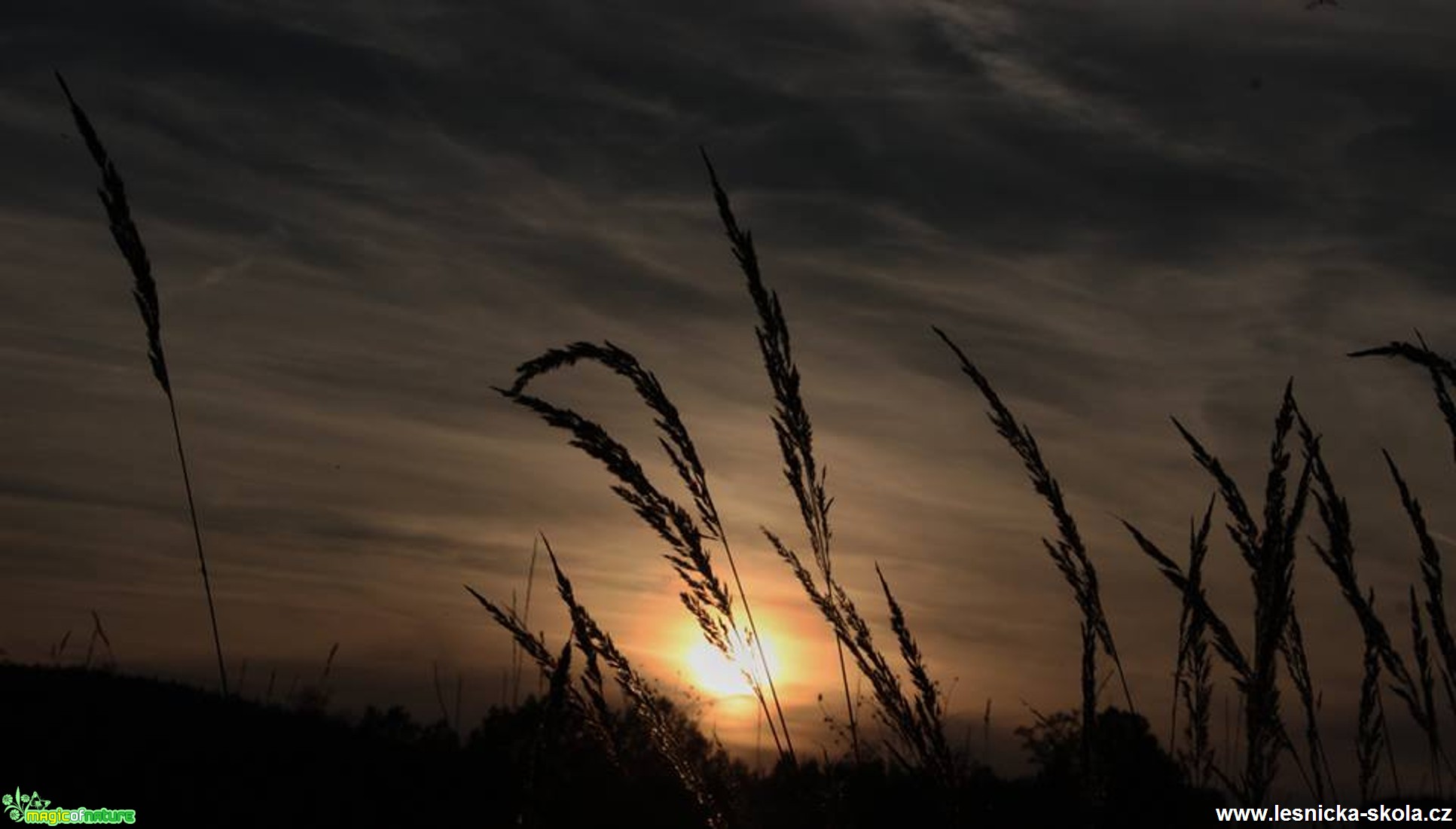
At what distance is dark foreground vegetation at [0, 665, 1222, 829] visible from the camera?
498 cm

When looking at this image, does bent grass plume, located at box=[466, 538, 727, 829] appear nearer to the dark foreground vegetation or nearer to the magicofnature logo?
the dark foreground vegetation

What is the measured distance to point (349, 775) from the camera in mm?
5852

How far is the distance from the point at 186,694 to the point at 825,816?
16.2 feet

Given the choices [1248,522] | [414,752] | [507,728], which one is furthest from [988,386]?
[414,752]

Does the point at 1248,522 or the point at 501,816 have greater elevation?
the point at 1248,522

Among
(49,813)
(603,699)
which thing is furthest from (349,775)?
(603,699)

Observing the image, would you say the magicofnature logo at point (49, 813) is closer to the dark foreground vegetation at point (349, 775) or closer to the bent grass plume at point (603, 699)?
the dark foreground vegetation at point (349, 775)

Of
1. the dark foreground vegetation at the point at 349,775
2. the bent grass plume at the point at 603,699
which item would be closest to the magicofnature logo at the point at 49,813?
the dark foreground vegetation at the point at 349,775

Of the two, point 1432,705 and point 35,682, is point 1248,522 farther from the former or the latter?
point 35,682

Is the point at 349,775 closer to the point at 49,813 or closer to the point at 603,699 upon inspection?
the point at 49,813

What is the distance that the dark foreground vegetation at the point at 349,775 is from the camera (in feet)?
16.3

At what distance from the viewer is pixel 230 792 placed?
207 inches

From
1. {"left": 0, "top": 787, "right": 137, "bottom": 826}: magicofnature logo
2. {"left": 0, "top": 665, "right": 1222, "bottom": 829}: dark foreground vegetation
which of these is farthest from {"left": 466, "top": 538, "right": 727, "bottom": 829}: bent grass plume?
{"left": 0, "top": 787, "right": 137, "bottom": 826}: magicofnature logo

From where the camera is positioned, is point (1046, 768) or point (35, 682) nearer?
point (35, 682)
